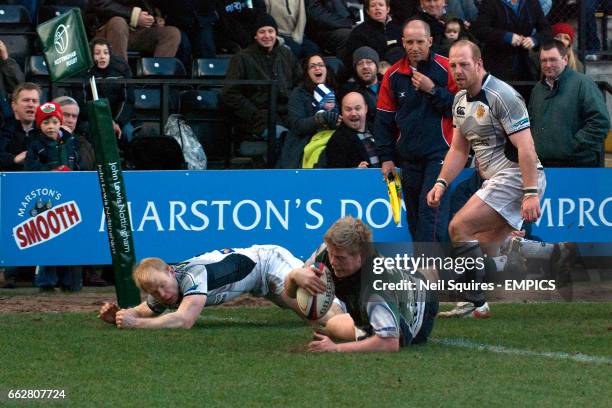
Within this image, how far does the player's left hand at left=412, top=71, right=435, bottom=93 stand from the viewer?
11.5m

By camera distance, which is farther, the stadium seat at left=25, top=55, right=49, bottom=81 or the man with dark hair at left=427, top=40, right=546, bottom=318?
the stadium seat at left=25, top=55, right=49, bottom=81

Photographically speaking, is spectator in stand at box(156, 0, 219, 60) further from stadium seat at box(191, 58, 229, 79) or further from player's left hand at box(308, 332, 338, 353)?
player's left hand at box(308, 332, 338, 353)

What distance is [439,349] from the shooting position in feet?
30.1

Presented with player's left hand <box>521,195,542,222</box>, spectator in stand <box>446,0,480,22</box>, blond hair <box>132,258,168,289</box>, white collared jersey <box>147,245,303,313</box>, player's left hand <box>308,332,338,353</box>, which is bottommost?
player's left hand <box>308,332,338,353</box>

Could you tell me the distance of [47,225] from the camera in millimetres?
12945

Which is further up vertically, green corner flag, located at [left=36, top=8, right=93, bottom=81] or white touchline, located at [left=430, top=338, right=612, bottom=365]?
green corner flag, located at [left=36, top=8, right=93, bottom=81]

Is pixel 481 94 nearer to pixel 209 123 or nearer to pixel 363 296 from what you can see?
pixel 363 296

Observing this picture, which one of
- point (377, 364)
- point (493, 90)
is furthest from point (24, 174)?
point (377, 364)

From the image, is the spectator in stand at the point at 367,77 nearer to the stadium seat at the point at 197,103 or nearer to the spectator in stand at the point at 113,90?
the stadium seat at the point at 197,103

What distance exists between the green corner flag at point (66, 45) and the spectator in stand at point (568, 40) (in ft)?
18.3

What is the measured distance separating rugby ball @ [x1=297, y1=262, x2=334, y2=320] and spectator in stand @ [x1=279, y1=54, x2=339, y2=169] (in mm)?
4900

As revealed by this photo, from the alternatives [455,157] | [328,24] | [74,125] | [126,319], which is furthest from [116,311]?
[328,24]

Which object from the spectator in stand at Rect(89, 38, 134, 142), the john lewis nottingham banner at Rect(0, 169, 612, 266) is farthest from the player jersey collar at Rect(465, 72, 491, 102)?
the spectator in stand at Rect(89, 38, 134, 142)

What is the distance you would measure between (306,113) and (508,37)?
2.82m
